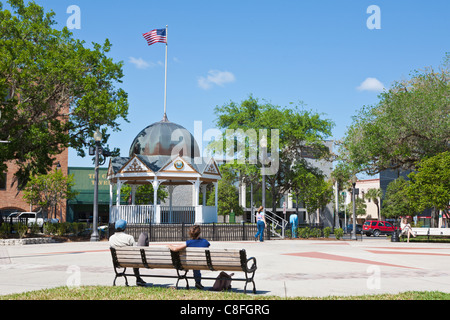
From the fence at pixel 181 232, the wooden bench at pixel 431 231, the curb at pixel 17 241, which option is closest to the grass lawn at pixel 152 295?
the curb at pixel 17 241

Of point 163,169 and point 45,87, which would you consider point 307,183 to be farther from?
point 45,87

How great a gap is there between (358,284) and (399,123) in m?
23.9

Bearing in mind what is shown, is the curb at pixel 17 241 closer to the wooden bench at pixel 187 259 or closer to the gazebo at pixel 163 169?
the gazebo at pixel 163 169

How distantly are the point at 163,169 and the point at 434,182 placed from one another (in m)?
17.0

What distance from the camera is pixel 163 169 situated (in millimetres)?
29469

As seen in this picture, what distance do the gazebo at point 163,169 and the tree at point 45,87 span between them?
8.33 feet

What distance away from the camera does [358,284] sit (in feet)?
32.9

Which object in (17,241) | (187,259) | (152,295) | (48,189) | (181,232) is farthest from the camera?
(48,189)

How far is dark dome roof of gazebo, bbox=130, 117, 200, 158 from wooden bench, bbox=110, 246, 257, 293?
74.4ft

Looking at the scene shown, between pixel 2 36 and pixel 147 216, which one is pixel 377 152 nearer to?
pixel 147 216

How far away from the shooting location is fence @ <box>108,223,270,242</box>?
1061 inches

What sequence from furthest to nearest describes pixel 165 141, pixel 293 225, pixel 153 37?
pixel 153 37 → pixel 165 141 → pixel 293 225

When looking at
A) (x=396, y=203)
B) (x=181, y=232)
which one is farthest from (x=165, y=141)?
(x=396, y=203)
